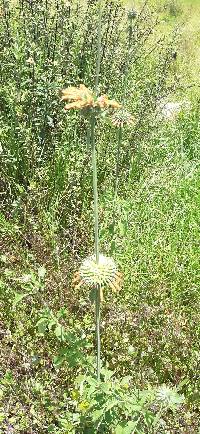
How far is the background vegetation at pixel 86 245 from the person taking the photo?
2.33 m

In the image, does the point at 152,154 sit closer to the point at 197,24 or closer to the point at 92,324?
the point at 92,324

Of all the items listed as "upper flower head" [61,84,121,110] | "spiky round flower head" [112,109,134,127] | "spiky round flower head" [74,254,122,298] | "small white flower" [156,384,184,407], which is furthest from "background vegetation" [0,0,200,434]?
"upper flower head" [61,84,121,110]

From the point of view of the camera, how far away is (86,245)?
10.9 feet

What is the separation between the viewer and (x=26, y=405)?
2490 millimetres

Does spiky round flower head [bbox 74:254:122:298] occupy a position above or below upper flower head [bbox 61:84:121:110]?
below

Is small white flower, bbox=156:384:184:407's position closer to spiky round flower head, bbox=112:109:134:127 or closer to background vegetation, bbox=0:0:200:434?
background vegetation, bbox=0:0:200:434

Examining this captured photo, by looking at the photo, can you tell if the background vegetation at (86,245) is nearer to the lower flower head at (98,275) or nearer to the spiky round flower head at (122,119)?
the spiky round flower head at (122,119)

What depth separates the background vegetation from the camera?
233 centimetres

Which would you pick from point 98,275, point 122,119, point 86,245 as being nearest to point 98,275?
point 98,275

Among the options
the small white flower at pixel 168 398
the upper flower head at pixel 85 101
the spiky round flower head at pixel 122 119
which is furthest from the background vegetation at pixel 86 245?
the upper flower head at pixel 85 101

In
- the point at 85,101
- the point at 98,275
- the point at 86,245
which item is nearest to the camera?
the point at 85,101

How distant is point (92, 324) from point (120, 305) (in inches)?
7.5

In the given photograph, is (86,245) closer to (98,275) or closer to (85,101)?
(98,275)

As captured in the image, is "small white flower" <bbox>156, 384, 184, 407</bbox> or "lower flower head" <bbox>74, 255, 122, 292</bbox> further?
"small white flower" <bbox>156, 384, 184, 407</bbox>
